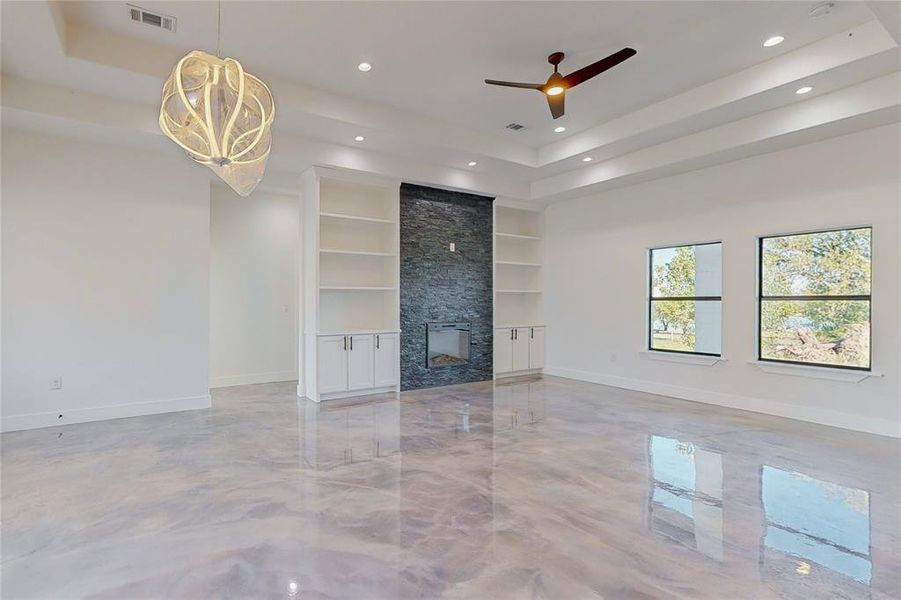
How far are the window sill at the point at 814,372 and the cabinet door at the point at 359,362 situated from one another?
4900 millimetres

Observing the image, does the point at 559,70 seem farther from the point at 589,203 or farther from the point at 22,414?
the point at 22,414

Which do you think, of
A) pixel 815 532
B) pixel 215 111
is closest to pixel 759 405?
pixel 815 532

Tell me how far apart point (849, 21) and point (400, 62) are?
3718mm

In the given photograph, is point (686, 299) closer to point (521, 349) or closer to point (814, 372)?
point (814, 372)

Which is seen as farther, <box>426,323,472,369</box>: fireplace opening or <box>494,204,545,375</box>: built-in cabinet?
<box>494,204,545,375</box>: built-in cabinet

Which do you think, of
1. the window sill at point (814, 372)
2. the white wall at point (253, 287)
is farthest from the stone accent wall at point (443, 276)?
the window sill at point (814, 372)

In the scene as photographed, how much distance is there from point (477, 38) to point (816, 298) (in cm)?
458

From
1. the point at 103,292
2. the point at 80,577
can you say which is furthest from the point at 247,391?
the point at 80,577

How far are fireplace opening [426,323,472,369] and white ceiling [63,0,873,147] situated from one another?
345 cm

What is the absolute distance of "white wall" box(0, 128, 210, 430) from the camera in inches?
183

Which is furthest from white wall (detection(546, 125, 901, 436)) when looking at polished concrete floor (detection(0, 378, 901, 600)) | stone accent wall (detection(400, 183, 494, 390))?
stone accent wall (detection(400, 183, 494, 390))

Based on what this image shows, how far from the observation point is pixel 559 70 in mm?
4496

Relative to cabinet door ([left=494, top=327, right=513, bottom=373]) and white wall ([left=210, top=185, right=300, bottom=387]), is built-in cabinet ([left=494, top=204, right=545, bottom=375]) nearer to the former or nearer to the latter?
cabinet door ([left=494, top=327, right=513, bottom=373])

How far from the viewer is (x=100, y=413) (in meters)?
5.01
